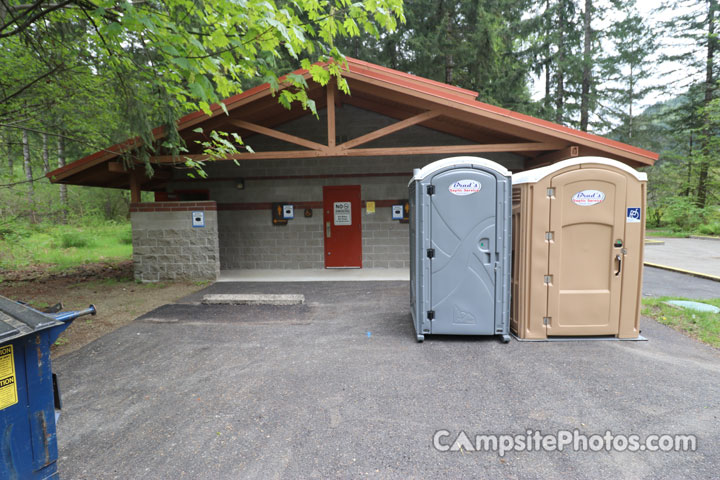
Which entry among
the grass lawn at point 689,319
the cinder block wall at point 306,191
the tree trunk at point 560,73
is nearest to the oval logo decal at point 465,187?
the grass lawn at point 689,319

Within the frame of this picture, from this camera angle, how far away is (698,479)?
6.58ft

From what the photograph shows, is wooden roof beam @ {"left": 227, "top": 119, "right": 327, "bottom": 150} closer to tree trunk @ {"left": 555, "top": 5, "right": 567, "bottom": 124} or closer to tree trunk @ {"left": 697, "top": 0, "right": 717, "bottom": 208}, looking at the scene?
tree trunk @ {"left": 555, "top": 5, "right": 567, "bottom": 124}

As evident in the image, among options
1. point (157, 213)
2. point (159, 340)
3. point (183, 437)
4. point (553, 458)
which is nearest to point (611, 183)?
point (553, 458)

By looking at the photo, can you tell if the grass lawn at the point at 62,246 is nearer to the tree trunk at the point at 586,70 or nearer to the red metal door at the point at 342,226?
the red metal door at the point at 342,226

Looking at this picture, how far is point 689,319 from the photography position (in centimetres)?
470

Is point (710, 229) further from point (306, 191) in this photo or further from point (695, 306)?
point (306, 191)

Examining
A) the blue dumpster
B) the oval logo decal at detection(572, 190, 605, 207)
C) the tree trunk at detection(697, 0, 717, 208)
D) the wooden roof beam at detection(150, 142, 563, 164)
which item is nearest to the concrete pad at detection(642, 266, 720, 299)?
the wooden roof beam at detection(150, 142, 563, 164)

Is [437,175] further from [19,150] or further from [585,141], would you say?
[19,150]

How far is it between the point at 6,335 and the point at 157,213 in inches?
281

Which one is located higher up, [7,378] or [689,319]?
[7,378]

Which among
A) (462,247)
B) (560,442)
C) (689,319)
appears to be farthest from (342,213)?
(560,442)

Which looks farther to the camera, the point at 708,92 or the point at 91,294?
the point at 708,92

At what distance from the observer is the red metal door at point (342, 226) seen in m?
9.09

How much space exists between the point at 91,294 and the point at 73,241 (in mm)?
9328
